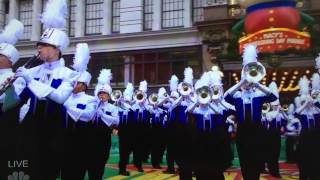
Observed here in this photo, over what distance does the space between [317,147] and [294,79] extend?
1259 cm

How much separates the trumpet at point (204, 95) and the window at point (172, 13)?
18545 mm

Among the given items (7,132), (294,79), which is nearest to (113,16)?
(294,79)

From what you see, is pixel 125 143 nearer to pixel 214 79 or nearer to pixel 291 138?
pixel 214 79

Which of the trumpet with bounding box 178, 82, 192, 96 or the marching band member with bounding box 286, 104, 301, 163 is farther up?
the trumpet with bounding box 178, 82, 192, 96

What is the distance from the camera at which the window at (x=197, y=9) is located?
26641 millimetres

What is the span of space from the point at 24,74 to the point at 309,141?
736cm

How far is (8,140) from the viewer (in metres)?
5.73

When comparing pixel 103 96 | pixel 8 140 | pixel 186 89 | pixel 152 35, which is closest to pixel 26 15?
pixel 152 35

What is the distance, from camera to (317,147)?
11.0 m

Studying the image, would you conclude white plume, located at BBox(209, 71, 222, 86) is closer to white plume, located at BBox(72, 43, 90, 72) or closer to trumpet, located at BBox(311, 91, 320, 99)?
trumpet, located at BBox(311, 91, 320, 99)

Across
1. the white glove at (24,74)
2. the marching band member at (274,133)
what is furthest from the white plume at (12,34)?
the marching band member at (274,133)

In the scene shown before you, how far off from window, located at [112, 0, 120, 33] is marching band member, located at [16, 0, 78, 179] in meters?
23.1

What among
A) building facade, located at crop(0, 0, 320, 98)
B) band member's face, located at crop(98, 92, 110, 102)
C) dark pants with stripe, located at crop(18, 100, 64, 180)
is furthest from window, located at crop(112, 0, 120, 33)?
dark pants with stripe, located at crop(18, 100, 64, 180)

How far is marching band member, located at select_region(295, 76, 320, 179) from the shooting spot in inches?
428
